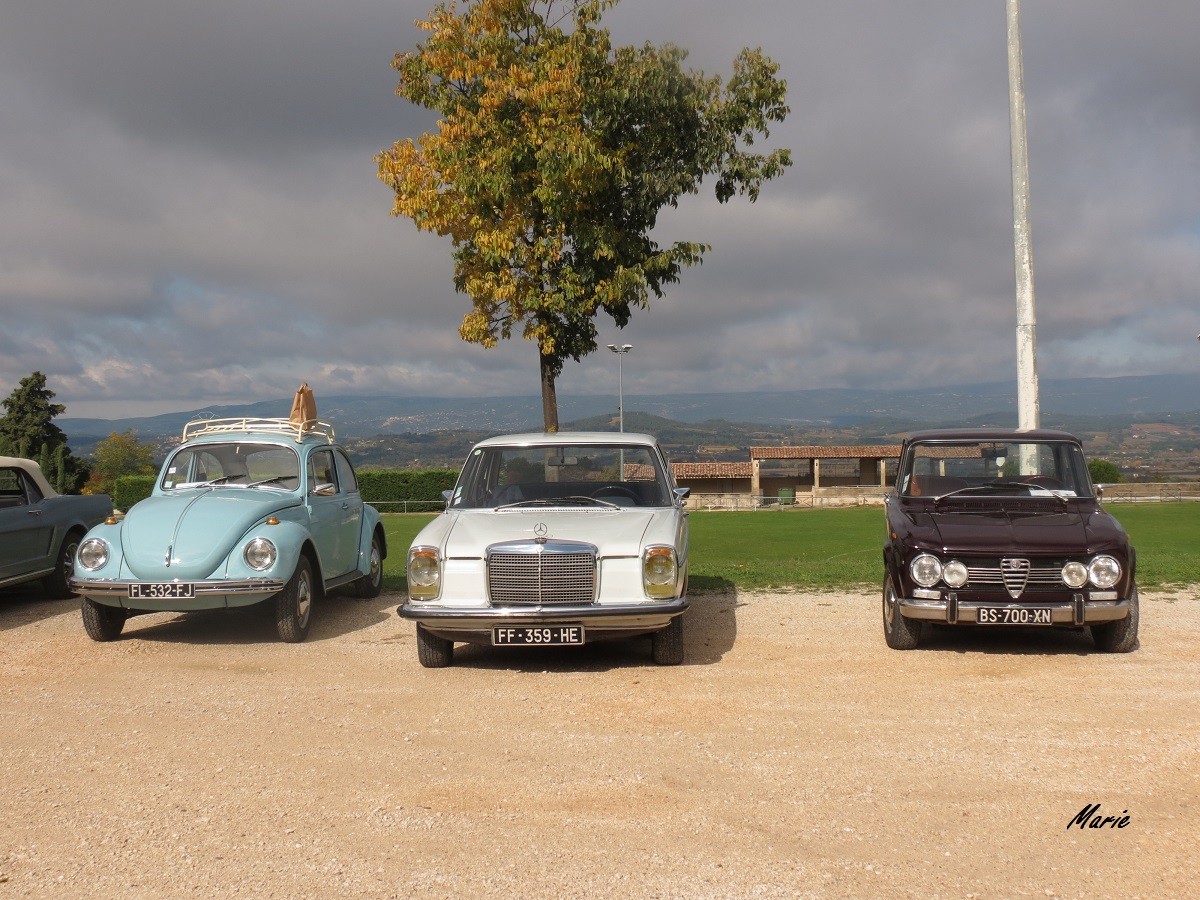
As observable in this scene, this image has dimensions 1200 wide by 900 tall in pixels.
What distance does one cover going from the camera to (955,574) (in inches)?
295

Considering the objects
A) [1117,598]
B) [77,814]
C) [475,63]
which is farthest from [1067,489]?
[475,63]

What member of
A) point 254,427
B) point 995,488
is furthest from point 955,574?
point 254,427

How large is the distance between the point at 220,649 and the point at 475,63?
11433 millimetres

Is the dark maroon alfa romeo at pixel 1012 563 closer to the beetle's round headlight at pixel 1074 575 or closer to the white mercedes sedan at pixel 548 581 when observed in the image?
the beetle's round headlight at pixel 1074 575

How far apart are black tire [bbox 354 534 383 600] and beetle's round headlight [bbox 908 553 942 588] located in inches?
243

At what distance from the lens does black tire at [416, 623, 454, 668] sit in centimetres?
759

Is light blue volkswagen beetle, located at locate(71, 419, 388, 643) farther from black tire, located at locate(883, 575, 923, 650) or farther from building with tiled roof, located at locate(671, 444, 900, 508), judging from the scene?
building with tiled roof, located at locate(671, 444, 900, 508)

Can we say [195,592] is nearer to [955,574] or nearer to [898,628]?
[898,628]

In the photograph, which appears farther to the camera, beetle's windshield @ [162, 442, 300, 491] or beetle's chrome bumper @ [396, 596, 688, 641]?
beetle's windshield @ [162, 442, 300, 491]

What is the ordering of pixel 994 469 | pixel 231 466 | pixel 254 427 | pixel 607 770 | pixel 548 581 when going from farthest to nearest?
pixel 254 427 → pixel 231 466 → pixel 994 469 → pixel 548 581 → pixel 607 770

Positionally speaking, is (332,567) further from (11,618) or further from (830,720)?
(830,720)

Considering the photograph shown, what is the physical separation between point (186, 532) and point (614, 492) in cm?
358

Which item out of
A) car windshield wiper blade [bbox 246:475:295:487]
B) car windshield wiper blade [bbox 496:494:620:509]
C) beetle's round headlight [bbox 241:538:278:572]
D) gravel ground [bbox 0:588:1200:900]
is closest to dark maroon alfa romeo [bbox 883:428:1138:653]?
gravel ground [bbox 0:588:1200:900]

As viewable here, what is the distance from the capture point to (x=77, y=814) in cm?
457
